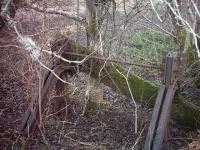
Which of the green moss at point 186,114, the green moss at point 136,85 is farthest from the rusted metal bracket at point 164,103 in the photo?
the green moss at point 136,85

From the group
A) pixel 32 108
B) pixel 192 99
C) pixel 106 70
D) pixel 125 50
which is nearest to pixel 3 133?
pixel 32 108

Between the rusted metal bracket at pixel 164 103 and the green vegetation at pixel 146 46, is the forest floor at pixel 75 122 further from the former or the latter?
the green vegetation at pixel 146 46

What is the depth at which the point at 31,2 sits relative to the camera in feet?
20.9

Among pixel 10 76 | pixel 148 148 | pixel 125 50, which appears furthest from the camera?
pixel 125 50

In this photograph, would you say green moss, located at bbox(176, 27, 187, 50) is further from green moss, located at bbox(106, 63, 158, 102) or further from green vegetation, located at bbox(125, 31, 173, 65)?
green vegetation, located at bbox(125, 31, 173, 65)

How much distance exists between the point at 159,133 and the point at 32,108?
5.58ft

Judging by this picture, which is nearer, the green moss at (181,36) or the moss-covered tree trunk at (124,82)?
the moss-covered tree trunk at (124,82)

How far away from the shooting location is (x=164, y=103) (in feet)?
14.7

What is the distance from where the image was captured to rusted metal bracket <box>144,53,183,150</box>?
435 cm

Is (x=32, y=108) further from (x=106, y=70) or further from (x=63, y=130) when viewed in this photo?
(x=106, y=70)

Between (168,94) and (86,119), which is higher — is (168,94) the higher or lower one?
the higher one

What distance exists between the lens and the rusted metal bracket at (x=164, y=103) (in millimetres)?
4348

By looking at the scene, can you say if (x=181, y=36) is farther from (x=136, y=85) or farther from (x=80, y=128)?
(x=80, y=128)

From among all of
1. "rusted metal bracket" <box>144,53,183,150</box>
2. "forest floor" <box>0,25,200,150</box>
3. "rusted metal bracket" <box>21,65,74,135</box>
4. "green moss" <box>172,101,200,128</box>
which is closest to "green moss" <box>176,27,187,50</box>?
"forest floor" <box>0,25,200,150</box>
